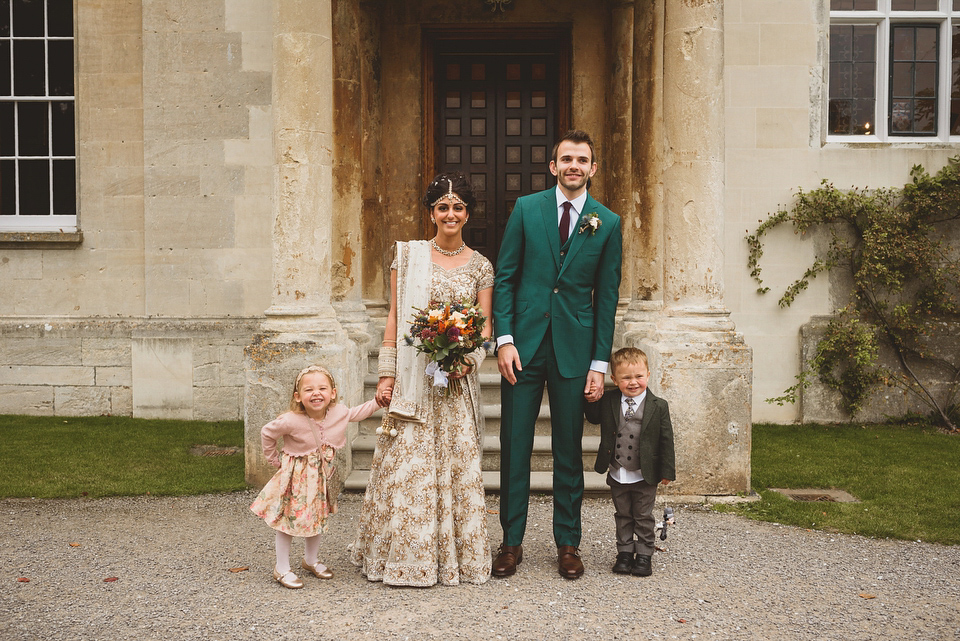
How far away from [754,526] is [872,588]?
43.3 inches

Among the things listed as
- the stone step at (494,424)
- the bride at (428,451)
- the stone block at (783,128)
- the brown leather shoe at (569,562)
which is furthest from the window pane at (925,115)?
the brown leather shoe at (569,562)

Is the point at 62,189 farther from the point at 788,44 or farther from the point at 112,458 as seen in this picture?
the point at 788,44

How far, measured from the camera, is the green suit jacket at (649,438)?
3.94m


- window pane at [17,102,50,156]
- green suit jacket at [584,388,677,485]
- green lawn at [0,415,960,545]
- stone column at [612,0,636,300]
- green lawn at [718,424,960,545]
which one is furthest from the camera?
window pane at [17,102,50,156]

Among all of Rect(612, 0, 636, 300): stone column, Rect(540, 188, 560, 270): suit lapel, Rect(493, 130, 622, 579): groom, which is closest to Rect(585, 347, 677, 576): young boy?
Rect(493, 130, 622, 579): groom

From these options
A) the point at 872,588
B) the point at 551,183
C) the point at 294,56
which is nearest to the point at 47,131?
the point at 294,56

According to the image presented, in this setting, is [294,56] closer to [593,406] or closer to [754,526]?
[593,406]

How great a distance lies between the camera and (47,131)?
350 inches

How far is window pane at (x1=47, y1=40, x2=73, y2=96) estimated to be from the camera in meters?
8.80

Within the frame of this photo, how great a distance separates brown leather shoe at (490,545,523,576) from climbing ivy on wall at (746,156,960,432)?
198 inches

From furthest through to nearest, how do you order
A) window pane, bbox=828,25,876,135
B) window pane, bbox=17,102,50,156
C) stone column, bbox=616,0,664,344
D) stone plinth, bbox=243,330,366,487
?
window pane, bbox=17,102,50,156 < window pane, bbox=828,25,876,135 < stone column, bbox=616,0,664,344 < stone plinth, bbox=243,330,366,487

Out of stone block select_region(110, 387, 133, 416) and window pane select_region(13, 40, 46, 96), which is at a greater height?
window pane select_region(13, 40, 46, 96)

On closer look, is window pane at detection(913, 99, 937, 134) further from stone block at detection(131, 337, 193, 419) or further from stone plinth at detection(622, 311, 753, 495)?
stone block at detection(131, 337, 193, 419)

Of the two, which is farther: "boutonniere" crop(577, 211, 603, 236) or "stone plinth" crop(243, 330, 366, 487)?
"stone plinth" crop(243, 330, 366, 487)
